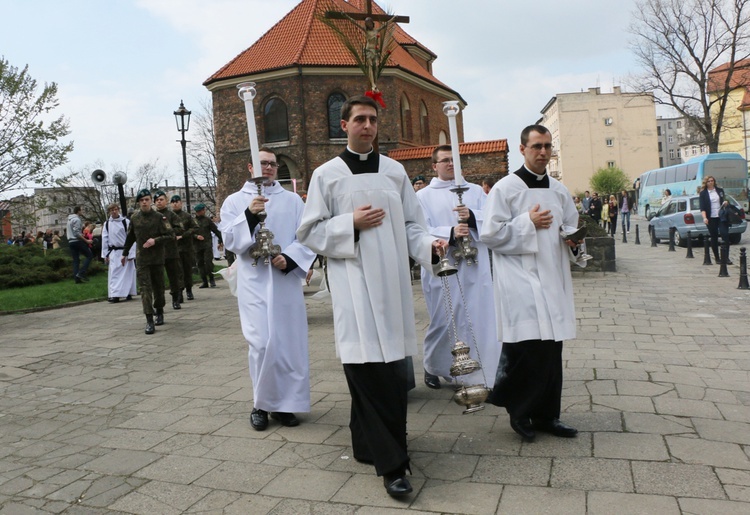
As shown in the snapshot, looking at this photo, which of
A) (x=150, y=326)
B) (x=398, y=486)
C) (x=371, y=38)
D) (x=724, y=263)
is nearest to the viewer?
(x=398, y=486)

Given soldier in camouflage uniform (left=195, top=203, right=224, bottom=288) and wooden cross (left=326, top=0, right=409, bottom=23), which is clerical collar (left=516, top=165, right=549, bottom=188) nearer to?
wooden cross (left=326, top=0, right=409, bottom=23)

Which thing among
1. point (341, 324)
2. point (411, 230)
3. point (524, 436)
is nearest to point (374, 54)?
point (411, 230)

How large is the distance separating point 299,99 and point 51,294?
62.3 ft

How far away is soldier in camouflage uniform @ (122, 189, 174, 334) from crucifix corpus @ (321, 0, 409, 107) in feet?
17.0

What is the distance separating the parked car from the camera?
2142 centimetres

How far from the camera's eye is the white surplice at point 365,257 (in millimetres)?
4105

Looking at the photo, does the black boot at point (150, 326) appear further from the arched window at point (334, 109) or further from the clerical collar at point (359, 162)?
the arched window at point (334, 109)

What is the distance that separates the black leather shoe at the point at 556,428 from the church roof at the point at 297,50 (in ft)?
95.7

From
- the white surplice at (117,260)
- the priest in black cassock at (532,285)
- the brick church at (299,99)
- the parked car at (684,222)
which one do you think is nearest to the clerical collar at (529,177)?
the priest in black cassock at (532,285)

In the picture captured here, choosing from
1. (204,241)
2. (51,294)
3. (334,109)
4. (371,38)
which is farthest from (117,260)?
(334,109)

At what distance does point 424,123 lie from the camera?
37594 mm

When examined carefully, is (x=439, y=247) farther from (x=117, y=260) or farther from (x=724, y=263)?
(x=117, y=260)

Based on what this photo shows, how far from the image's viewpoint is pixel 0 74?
2488 centimetres

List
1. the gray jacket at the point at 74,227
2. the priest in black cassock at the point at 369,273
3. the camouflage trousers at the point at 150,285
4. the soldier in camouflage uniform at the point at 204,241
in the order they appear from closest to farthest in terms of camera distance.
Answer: the priest in black cassock at the point at 369,273, the camouflage trousers at the point at 150,285, the soldier in camouflage uniform at the point at 204,241, the gray jacket at the point at 74,227
